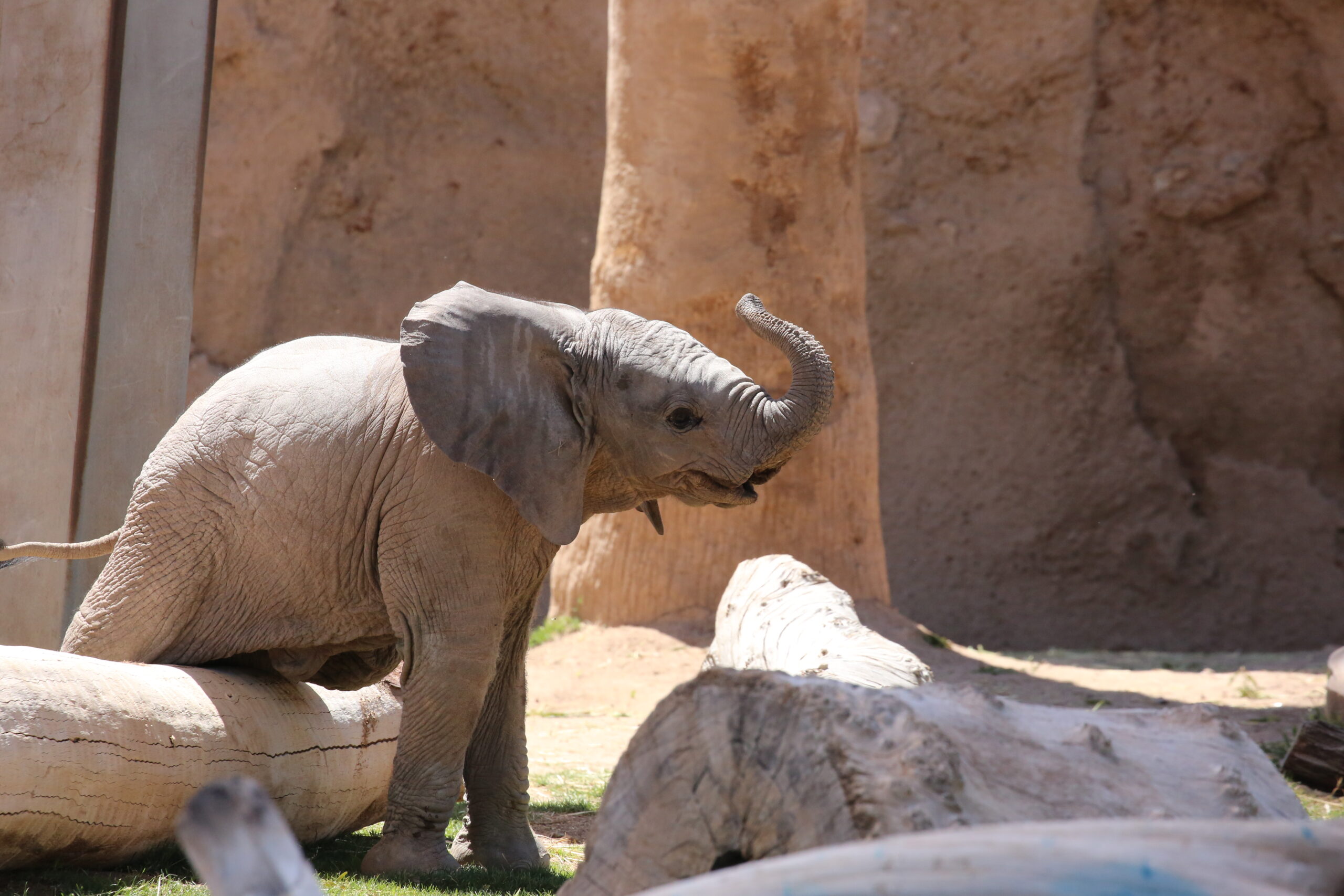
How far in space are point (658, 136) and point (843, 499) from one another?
2.66m

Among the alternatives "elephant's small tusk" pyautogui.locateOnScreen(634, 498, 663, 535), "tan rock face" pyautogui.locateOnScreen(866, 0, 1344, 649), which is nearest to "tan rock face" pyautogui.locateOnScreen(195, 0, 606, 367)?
"tan rock face" pyautogui.locateOnScreen(866, 0, 1344, 649)

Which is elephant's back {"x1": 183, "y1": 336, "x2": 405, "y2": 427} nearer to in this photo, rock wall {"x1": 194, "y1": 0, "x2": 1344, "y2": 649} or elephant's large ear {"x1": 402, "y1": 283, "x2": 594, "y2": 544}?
elephant's large ear {"x1": 402, "y1": 283, "x2": 594, "y2": 544}

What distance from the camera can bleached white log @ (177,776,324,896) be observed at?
1705 millimetres

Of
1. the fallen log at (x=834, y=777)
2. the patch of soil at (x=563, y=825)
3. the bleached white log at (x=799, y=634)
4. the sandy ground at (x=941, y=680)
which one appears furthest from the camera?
the sandy ground at (x=941, y=680)

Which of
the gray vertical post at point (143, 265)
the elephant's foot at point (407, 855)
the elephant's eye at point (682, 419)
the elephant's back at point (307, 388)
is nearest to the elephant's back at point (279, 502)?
the elephant's back at point (307, 388)

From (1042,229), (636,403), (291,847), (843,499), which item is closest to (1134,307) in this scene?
(1042,229)

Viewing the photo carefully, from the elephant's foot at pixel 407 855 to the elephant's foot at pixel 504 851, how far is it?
0.28 meters

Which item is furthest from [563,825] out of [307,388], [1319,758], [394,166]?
[394,166]

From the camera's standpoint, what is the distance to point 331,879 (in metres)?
4.15

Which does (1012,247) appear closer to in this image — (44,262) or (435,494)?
(44,262)

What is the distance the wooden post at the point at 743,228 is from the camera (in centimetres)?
897

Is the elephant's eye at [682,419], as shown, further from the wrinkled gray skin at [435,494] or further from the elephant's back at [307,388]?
the elephant's back at [307,388]

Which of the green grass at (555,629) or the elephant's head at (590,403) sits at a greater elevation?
the elephant's head at (590,403)

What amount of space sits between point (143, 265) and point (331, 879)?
3356mm
